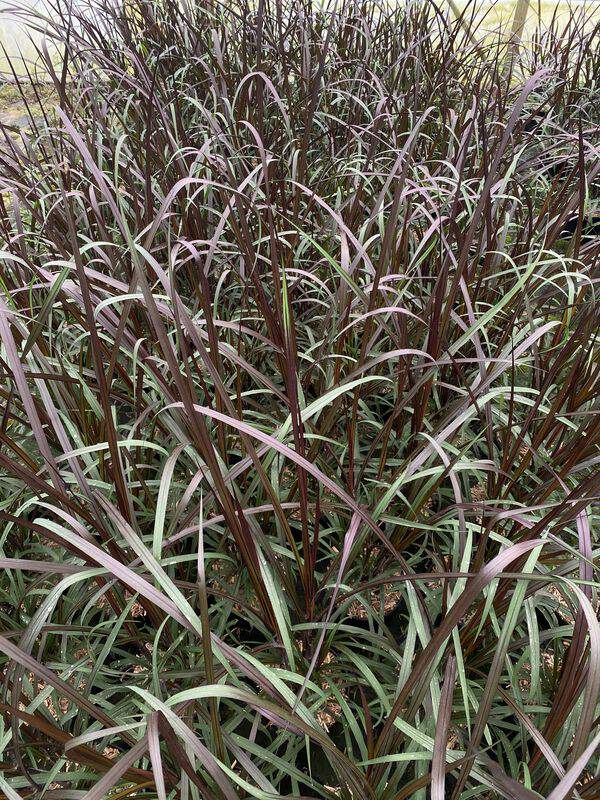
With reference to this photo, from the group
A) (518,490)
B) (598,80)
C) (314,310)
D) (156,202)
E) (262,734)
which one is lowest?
(262,734)

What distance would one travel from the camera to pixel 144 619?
31.8 inches

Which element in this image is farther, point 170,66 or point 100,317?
point 170,66

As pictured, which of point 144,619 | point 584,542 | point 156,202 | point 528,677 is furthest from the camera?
point 156,202

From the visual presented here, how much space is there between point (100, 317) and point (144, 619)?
1.43ft

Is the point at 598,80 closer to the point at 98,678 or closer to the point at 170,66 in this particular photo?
the point at 170,66

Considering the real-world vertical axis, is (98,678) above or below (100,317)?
below

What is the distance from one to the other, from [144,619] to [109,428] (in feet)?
1.22

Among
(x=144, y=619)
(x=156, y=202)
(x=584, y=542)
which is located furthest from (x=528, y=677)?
(x=156, y=202)

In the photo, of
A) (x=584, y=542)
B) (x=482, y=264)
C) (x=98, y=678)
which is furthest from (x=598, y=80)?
(x=98, y=678)

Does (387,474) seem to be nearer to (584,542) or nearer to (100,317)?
(584,542)

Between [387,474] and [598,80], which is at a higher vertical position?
[598,80]

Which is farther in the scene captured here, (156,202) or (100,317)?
(156,202)

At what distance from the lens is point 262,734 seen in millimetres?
720

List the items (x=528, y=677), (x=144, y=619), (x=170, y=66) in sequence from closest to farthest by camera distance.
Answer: (x=528, y=677), (x=144, y=619), (x=170, y=66)
